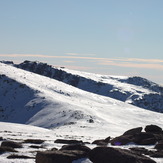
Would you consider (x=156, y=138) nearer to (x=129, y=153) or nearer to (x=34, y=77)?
(x=129, y=153)

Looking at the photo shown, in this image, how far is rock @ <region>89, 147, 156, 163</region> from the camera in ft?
48.7

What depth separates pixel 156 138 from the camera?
2745 centimetres

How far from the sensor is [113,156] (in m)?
15.0

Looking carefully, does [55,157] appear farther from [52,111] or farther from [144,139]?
[52,111]

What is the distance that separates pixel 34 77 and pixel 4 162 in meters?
128

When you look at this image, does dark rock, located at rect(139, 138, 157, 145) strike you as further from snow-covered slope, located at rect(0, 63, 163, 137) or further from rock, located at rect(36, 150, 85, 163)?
snow-covered slope, located at rect(0, 63, 163, 137)

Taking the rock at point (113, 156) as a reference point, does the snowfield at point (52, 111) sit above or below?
below

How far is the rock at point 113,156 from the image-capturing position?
14844mm

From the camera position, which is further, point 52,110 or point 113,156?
point 52,110

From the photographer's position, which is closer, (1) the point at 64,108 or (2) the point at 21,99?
(1) the point at 64,108

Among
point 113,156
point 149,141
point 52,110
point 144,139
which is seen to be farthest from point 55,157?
point 52,110

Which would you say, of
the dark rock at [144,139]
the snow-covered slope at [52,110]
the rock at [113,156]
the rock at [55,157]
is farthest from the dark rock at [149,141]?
the snow-covered slope at [52,110]

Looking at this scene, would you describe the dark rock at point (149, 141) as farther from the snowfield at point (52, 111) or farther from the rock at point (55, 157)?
the snowfield at point (52, 111)

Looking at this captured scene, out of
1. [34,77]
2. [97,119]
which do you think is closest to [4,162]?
[97,119]
